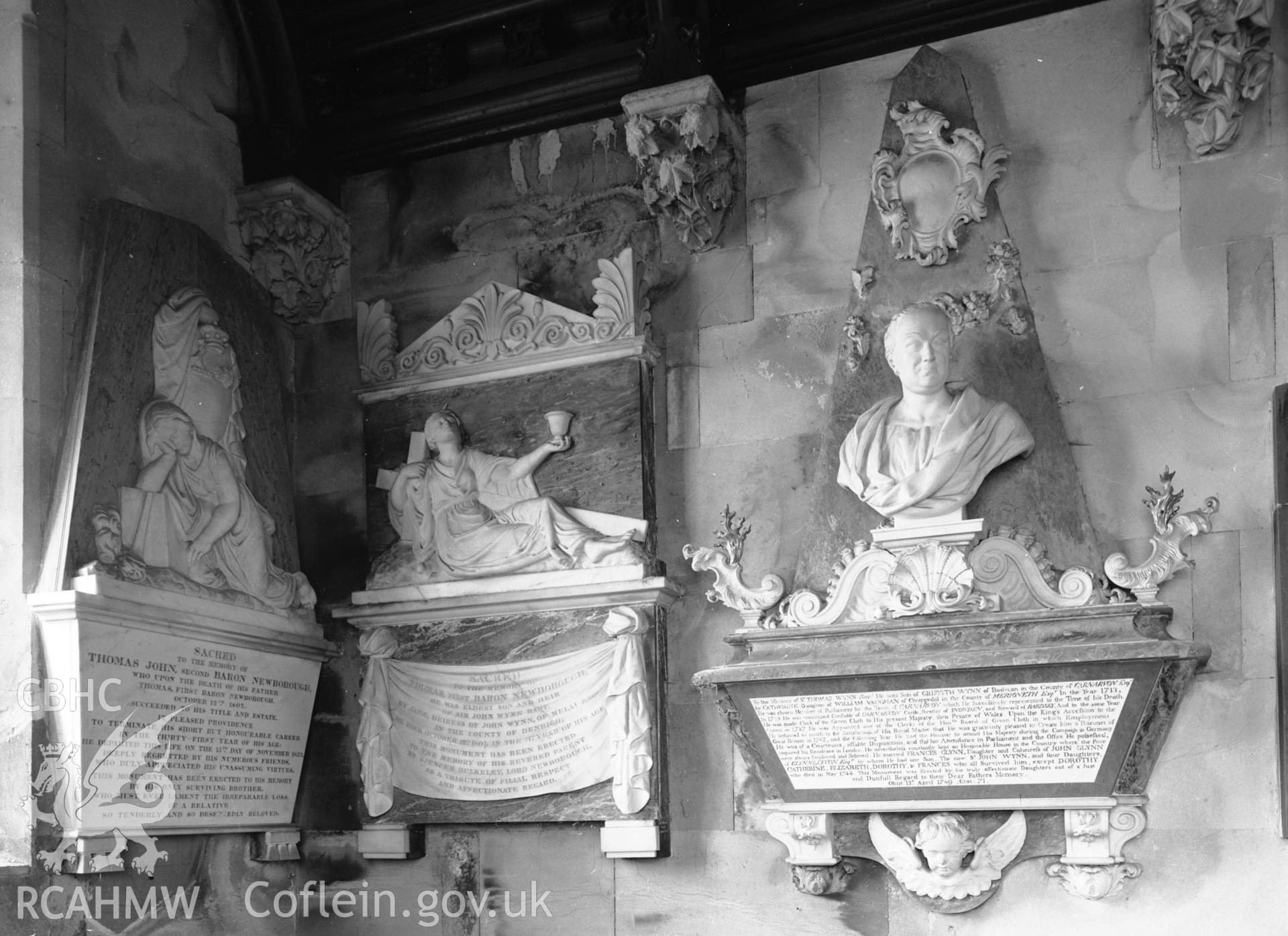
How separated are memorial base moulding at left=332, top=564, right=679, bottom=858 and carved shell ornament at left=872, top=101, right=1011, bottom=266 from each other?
1806 mm

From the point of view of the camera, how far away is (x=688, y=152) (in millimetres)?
6070

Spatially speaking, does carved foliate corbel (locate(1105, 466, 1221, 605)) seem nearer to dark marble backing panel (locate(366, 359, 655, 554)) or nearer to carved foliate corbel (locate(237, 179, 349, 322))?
dark marble backing panel (locate(366, 359, 655, 554))

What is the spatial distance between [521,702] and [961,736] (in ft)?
6.31

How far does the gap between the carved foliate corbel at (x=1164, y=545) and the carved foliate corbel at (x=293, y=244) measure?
400 cm

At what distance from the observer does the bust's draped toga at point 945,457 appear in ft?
17.6

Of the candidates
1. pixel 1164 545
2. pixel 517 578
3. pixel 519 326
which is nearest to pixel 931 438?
pixel 1164 545

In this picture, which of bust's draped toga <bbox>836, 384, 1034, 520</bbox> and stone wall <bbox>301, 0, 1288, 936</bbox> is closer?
stone wall <bbox>301, 0, 1288, 936</bbox>

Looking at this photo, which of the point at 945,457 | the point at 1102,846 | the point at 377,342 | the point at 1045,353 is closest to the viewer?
the point at 1102,846

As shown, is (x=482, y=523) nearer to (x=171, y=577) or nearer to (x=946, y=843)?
(x=171, y=577)

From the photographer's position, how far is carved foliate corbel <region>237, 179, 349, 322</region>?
6727mm

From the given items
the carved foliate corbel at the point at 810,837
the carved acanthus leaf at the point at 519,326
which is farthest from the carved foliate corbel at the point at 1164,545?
the carved acanthus leaf at the point at 519,326

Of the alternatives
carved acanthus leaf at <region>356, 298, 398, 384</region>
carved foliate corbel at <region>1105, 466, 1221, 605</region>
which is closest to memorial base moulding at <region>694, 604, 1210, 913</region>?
carved foliate corbel at <region>1105, 466, 1221, 605</region>

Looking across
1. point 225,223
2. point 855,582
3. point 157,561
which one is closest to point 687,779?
point 855,582

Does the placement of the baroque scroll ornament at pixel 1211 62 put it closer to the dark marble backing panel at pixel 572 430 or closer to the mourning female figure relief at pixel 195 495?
the dark marble backing panel at pixel 572 430
